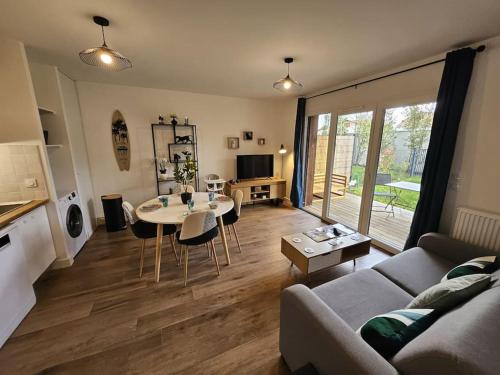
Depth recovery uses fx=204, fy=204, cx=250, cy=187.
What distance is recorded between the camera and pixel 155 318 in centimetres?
181

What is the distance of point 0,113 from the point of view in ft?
6.77

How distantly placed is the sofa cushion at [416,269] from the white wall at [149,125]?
3527mm

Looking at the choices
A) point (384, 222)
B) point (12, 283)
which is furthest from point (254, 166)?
point (12, 283)

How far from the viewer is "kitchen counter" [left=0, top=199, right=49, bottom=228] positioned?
66.3 inches

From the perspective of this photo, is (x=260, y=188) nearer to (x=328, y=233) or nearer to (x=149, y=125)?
(x=328, y=233)

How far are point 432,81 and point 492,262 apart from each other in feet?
6.40

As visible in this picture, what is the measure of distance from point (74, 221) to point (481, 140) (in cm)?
479

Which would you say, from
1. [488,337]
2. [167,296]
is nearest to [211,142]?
[167,296]

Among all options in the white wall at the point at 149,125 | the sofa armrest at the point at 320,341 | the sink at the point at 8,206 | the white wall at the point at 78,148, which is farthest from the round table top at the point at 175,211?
the white wall at the point at 149,125

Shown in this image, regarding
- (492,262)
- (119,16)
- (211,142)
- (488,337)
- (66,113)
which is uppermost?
(119,16)

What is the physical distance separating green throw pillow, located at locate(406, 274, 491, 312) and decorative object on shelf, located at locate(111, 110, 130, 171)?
4344 mm

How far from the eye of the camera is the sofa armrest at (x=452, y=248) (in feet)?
5.80

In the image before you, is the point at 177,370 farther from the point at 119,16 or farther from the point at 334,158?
the point at 334,158

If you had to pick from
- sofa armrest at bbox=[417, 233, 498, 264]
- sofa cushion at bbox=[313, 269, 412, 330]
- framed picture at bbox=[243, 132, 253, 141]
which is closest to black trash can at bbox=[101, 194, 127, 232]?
framed picture at bbox=[243, 132, 253, 141]
